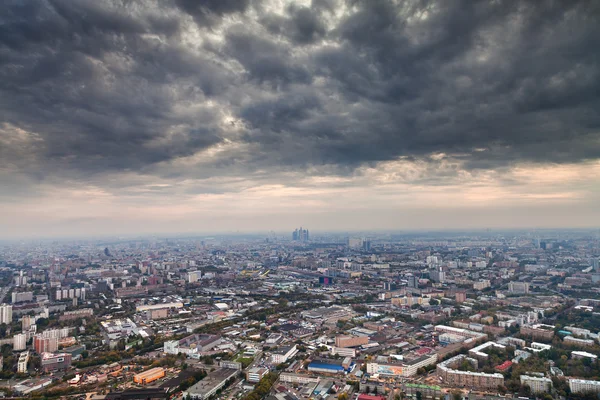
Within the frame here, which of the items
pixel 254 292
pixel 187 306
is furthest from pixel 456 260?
pixel 187 306

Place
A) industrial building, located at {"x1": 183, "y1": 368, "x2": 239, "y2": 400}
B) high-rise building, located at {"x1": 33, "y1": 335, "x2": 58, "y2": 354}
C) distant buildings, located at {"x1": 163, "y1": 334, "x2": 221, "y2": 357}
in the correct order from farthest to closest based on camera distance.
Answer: high-rise building, located at {"x1": 33, "y1": 335, "x2": 58, "y2": 354}
distant buildings, located at {"x1": 163, "y1": 334, "x2": 221, "y2": 357}
industrial building, located at {"x1": 183, "y1": 368, "x2": 239, "y2": 400}

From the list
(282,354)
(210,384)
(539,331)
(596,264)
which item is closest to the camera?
(210,384)

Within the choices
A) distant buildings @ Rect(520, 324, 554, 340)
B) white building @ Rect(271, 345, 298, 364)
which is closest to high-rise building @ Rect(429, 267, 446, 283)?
distant buildings @ Rect(520, 324, 554, 340)

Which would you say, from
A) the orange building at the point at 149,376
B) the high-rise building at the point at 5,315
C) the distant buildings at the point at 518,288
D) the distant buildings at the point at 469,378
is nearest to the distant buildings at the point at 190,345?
the orange building at the point at 149,376

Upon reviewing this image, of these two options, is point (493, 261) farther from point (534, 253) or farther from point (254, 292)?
point (254, 292)

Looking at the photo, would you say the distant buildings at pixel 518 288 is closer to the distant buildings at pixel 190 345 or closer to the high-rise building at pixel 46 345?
the distant buildings at pixel 190 345

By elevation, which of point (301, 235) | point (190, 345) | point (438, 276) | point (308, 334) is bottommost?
point (308, 334)

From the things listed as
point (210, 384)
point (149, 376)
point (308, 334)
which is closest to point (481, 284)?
point (308, 334)

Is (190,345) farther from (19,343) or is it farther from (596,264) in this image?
(596,264)

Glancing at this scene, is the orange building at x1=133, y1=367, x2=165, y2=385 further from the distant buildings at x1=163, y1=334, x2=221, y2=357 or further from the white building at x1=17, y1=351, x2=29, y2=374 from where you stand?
the white building at x1=17, y1=351, x2=29, y2=374
